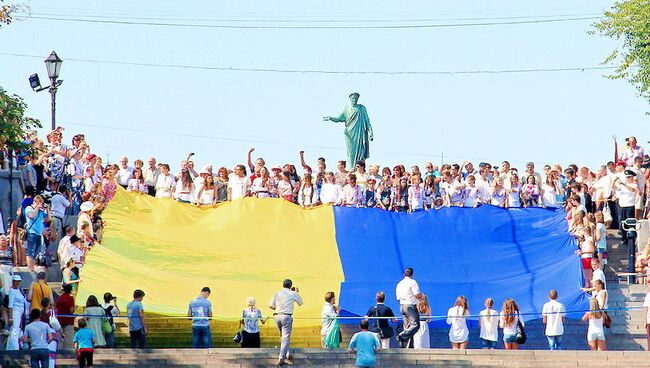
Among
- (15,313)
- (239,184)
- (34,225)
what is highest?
(239,184)

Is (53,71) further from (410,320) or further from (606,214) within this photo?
(606,214)

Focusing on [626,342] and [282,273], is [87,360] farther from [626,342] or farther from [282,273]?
[626,342]

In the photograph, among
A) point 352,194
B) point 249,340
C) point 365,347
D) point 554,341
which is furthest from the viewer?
point 352,194


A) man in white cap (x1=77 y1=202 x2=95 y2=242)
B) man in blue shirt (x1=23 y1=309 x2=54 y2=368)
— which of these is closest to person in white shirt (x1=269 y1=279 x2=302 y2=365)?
man in blue shirt (x1=23 y1=309 x2=54 y2=368)

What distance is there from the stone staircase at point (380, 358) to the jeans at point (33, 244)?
3441 mm

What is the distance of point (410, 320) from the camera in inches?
1110

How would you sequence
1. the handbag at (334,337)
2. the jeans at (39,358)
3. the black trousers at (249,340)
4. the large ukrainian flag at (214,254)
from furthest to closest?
the large ukrainian flag at (214,254) → the handbag at (334,337) → the black trousers at (249,340) → the jeans at (39,358)

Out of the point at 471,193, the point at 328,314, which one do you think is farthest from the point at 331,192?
the point at 328,314

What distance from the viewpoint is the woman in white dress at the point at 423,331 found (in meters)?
28.9

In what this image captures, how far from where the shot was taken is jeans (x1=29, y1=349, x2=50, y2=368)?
2433cm

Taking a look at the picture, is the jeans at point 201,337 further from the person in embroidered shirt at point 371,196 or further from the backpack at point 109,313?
the person in embroidered shirt at point 371,196

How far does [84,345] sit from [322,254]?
8.15m

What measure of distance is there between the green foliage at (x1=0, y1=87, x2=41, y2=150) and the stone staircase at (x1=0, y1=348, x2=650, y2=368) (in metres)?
4.20

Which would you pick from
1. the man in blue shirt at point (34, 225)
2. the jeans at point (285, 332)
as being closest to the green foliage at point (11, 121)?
the man in blue shirt at point (34, 225)
